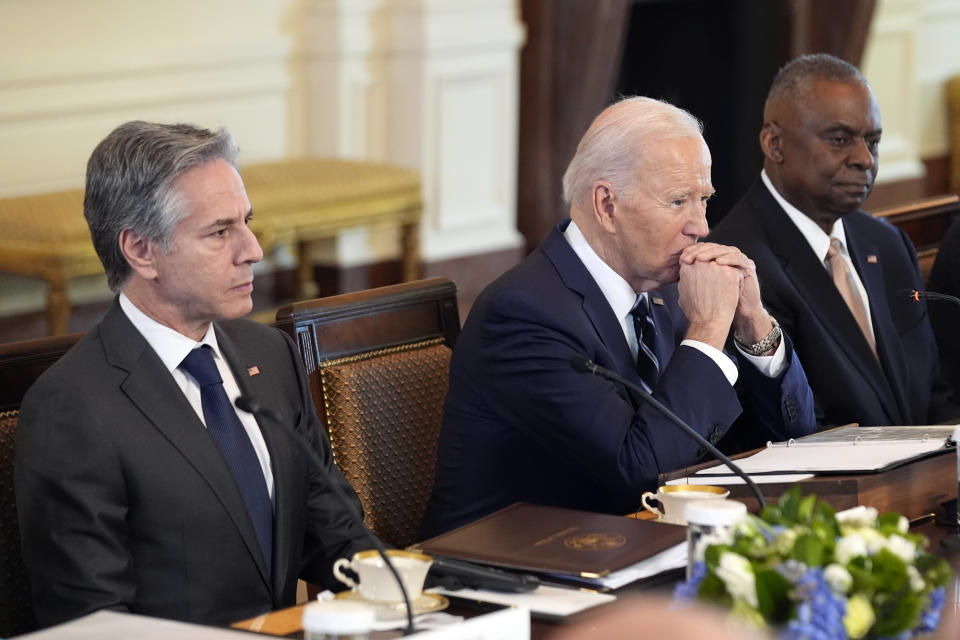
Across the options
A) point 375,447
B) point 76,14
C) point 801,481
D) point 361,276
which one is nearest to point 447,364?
point 375,447

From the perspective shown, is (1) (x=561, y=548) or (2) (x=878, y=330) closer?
(1) (x=561, y=548)

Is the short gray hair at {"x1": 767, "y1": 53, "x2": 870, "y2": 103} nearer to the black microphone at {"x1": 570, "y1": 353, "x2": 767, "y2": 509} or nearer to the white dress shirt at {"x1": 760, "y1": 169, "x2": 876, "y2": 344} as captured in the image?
the white dress shirt at {"x1": 760, "y1": 169, "x2": 876, "y2": 344}

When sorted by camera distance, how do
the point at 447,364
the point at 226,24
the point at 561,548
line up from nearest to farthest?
the point at 561,548 < the point at 447,364 < the point at 226,24

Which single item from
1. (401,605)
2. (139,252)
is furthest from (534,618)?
(139,252)

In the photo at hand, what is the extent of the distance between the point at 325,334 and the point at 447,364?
29 centimetres

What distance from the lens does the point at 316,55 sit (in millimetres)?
6238

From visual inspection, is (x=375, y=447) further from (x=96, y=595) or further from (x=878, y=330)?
(x=878, y=330)

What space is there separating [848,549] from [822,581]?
68 mm

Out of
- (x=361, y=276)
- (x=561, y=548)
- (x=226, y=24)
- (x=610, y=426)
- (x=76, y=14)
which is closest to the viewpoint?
(x=561, y=548)

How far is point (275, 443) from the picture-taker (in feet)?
7.52

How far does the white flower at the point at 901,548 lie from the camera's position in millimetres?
1522

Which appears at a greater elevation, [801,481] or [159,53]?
[159,53]

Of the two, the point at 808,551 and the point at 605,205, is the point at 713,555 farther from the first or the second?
the point at 605,205

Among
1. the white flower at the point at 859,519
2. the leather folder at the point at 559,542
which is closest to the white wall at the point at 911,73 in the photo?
the leather folder at the point at 559,542
